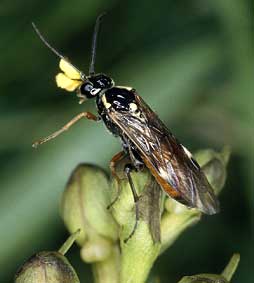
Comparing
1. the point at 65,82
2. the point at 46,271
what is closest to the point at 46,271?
the point at 46,271

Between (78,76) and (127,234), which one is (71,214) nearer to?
(127,234)

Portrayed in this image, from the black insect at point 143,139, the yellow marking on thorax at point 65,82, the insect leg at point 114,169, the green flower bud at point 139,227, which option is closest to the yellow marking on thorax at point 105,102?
the black insect at point 143,139

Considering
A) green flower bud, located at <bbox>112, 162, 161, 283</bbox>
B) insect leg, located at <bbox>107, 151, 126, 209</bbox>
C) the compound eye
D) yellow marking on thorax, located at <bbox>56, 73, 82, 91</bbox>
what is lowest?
green flower bud, located at <bbox>112, 162, 161, 283</bbox>

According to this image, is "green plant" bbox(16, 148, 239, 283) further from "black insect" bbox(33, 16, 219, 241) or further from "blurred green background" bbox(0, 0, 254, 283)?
"blurred green background" bbox(0, 0, 254, 283)

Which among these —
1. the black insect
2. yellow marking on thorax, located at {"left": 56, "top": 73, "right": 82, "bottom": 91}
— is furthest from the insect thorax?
yellow marking on thorax, located at {"left": 56, "top": 73, "right": 82, "bottom": 91}

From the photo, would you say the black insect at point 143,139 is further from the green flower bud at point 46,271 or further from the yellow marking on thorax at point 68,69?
the green flower bud at point 46,271

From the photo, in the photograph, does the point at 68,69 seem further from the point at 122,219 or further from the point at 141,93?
the point at 141,93
